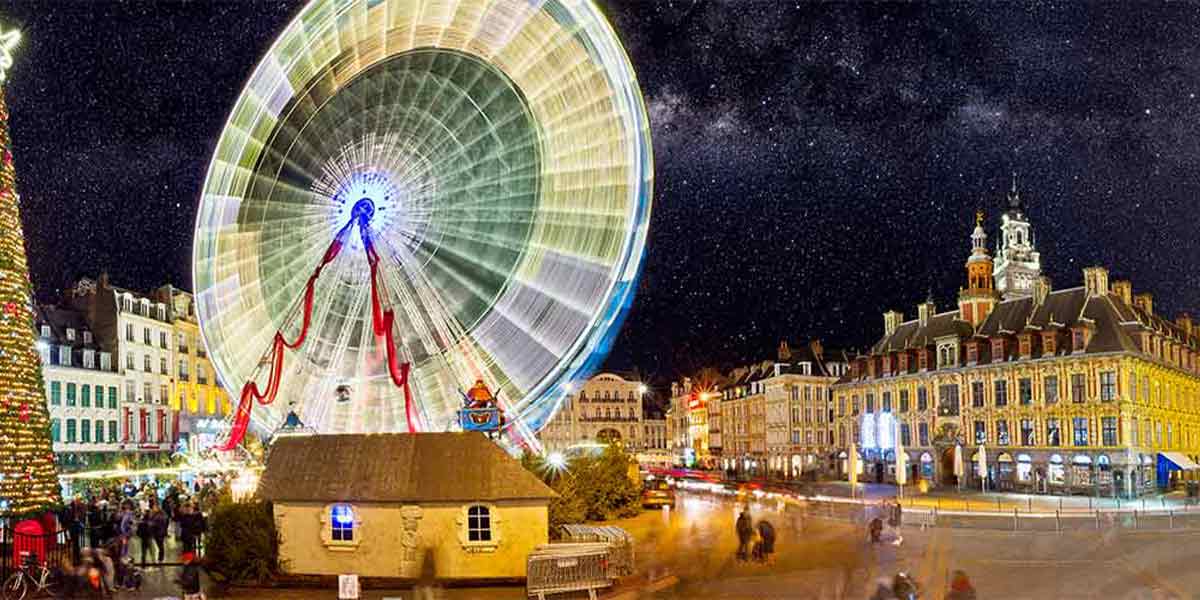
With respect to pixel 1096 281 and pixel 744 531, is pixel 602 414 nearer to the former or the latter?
pixel 1096 281

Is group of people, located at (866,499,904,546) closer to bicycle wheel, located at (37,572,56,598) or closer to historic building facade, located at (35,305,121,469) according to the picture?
bicycle wheel, located at (37,572,56,598)

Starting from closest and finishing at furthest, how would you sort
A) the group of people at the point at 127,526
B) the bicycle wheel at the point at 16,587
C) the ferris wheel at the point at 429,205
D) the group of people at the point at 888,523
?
the bicycle wheel at the point at 16,587
the group of people at the point at 127,526
the ferris wheel at the point at 429,205
the group of people at the point at 888,523

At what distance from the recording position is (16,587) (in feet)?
76.7

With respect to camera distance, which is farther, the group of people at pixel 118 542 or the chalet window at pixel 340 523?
the chalet window at pixel 340 523

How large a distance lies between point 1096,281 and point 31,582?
62294mm

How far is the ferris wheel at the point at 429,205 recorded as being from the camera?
30859 mm

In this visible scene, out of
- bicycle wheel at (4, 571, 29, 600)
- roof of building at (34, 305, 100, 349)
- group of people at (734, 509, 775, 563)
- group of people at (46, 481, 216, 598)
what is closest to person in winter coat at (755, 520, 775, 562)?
group of people at (734, 509, 775, 563)

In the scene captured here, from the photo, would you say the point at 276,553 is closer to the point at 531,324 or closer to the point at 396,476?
the point at 396,476

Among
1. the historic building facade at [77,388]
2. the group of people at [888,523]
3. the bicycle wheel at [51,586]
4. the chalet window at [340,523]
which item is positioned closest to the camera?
the bicycle wheel at [51,586]

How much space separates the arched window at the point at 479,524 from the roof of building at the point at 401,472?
1.29 ft

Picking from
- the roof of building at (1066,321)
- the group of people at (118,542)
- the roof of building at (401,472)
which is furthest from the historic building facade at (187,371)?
the roof of building at (401,472)

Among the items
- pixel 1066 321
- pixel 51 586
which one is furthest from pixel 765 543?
pixel 1066 321

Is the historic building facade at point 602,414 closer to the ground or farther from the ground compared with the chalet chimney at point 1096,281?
closer to the ground

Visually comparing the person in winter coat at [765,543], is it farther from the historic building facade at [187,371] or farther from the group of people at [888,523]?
the historic building facade at [187,371]
